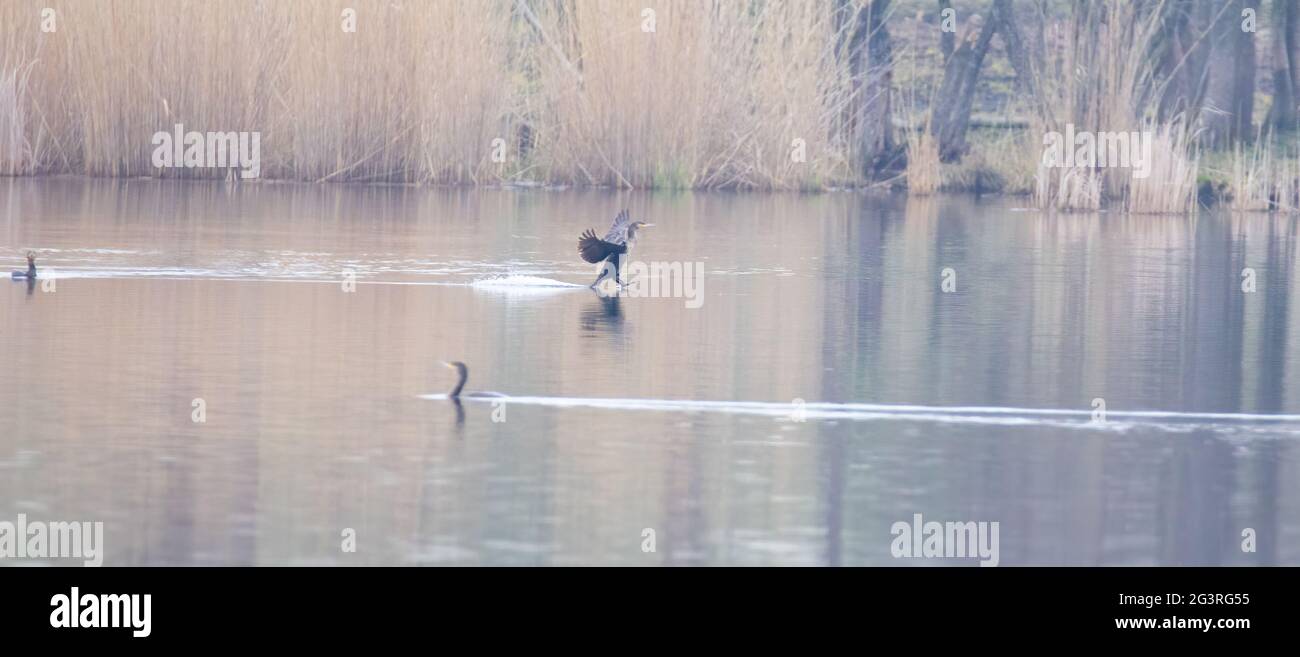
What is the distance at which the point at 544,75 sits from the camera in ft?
73.7

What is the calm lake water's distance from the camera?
5.90 meters

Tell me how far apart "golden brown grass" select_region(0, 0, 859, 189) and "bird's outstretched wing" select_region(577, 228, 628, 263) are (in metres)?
9.52

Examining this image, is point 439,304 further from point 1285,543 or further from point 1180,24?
point 1180,24

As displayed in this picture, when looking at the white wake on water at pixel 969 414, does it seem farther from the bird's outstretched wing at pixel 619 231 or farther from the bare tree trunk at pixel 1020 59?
the bare tree trunk at pixel 1020 59

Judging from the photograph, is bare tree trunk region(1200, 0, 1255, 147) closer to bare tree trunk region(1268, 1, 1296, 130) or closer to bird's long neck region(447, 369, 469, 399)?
bare tree trunk region(1268, 1, 1296, 130)

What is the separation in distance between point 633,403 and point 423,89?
1390 centimetres

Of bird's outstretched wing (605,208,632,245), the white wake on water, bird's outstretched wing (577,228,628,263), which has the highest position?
bird's outstretched wing (605,208,632,245)

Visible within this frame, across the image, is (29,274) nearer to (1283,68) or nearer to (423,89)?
(423,89)

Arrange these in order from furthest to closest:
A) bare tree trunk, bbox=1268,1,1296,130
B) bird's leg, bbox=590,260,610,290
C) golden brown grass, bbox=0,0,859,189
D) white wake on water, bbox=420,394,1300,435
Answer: bare tree trunk, bbox=1268,1,1296,130, golden brown grass, bbox=0,0,859,189, bird's leg, bbox=590,260,610,290, white wake on water, bbox=420,394,1300,435

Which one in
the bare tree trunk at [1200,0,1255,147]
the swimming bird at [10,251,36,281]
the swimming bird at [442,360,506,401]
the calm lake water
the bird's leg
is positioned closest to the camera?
the calm lake water

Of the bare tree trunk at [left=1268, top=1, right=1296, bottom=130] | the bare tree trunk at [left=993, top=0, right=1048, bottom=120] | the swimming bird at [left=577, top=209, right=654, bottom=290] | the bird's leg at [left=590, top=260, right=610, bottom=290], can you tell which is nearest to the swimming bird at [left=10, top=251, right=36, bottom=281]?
the swimming bird at [left=577, top=209, right=654, bottom=290]

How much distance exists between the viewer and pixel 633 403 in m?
7.98

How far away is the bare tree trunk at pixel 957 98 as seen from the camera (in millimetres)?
27016

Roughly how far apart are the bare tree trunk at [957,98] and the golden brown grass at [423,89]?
4.29 meters
